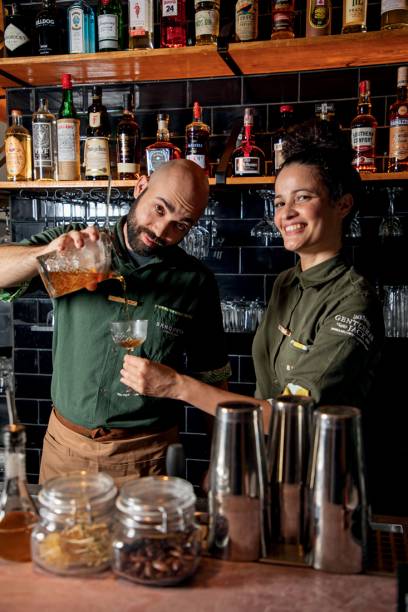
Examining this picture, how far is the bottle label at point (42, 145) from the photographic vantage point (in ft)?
8.28

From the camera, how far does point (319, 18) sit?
226cm

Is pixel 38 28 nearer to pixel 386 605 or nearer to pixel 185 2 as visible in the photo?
pixel 185 2

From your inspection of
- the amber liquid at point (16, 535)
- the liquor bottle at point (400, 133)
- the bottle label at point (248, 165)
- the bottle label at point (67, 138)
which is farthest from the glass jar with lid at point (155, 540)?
the bottle label at point (67, 138)

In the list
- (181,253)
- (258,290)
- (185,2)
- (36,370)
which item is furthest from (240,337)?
(185,2)

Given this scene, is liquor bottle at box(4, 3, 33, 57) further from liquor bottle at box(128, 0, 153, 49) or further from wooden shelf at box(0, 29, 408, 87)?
liquor bottle at box(128, 0, 153, 49)

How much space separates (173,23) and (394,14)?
83cm

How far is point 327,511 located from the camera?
92cm

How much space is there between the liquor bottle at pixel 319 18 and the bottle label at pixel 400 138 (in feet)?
1.37

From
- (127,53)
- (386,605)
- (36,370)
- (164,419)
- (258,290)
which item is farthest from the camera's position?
(36,370)

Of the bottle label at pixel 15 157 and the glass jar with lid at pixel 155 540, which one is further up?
the bottle label at pixel 15 157

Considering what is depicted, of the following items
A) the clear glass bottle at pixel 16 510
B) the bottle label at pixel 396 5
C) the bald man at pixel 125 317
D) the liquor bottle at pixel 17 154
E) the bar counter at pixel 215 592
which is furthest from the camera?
the liquor bottle at pixel 17 154

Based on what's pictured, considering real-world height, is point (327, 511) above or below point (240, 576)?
above

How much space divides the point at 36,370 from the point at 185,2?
1.78m

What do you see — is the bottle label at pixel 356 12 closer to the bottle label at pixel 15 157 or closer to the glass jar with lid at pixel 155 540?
the bottle label at pixel 15 157
